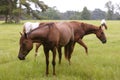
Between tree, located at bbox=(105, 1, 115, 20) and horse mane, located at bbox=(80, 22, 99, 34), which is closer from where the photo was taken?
horse mane, located at bbox=(80, 22, 99, 34)

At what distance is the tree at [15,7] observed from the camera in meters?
47.8

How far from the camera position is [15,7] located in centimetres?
4950

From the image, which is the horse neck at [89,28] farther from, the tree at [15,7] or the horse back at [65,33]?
the tree at [15,7]

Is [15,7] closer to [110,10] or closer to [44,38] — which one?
[44,38]

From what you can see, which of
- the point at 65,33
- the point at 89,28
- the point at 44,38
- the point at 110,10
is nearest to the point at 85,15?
the point at 110,10

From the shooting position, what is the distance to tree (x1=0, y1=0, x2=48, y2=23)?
4782 cm

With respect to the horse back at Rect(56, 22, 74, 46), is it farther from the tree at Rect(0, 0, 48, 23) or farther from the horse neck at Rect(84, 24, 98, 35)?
the tree at Rect(0, 0, 48, 23)

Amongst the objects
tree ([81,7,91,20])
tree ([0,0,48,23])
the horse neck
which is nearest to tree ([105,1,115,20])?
tree ([81,7,91,20])

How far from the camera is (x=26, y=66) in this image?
9711 mm

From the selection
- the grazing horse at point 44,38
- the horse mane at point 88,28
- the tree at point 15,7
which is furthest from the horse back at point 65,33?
the tree at point 15,7

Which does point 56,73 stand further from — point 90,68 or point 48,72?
point 90,68

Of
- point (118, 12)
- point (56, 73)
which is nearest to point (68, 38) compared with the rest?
point (56, 73)

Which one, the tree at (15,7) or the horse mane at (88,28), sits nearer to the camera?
the horse mane at (88,28)

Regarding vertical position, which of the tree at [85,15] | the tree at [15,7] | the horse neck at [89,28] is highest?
the horse neck at [89,28]
